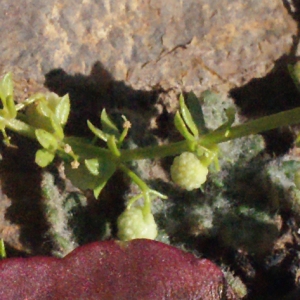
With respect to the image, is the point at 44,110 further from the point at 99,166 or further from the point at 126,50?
the point at 126,50

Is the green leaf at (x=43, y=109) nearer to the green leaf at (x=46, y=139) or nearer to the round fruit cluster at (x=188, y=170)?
the green leaf at (x=46, y=139)

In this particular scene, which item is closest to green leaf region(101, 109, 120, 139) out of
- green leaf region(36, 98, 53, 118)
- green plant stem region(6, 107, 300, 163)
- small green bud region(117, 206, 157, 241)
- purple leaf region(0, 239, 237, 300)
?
green plant stem region(6, 107, 300, 163)

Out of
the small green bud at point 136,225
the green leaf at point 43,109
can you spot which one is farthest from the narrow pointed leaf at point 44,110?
the small green bud at point 136,225

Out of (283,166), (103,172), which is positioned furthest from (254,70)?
(103,172)

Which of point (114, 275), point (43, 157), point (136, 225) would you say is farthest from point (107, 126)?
point (114, 275)

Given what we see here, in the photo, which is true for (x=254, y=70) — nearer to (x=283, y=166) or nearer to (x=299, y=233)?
(x=283, y=166)

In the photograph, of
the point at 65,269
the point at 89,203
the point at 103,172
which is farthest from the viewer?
the point at 89,203
